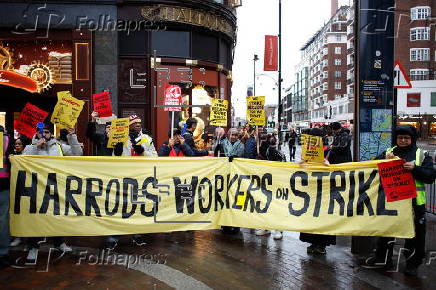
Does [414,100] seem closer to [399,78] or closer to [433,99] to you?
[433,99]

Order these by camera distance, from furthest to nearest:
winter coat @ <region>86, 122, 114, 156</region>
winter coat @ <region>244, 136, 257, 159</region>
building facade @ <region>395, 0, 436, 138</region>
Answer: building facade @ <region>395, 0, 436, 138</region>, winter coat @ <region>244, 136, 257, 159</region>, winter coat @ <region>86, 122, 114, 156</region>

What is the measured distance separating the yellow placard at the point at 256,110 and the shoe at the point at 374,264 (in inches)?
250

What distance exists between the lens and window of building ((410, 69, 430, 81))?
2312 inches

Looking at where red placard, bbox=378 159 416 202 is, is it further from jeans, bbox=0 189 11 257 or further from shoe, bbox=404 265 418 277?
jeans, bbox=0 189 11 257

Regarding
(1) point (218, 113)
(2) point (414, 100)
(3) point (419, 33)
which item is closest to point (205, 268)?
(1) point (218, 113)

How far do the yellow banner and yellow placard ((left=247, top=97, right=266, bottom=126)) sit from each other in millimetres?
5839

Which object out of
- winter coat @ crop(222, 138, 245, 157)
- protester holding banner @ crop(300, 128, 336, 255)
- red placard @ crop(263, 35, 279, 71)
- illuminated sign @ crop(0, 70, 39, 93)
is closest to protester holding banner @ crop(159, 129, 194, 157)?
winter coat @ crop(222, 138, 245, 157)

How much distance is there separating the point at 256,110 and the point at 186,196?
6.31 meters

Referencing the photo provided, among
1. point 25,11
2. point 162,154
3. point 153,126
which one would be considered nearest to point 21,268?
point 162,154

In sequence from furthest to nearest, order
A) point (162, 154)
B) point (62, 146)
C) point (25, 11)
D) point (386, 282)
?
1. point (25, 11)
2. point (162, 154)
3. point (62, 146)
4. point (386, 282)

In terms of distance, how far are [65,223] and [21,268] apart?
31.0 inches

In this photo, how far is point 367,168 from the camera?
5.81 m

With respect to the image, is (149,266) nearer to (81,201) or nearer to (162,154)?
(81,201)

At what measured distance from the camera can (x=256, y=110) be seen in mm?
12148
